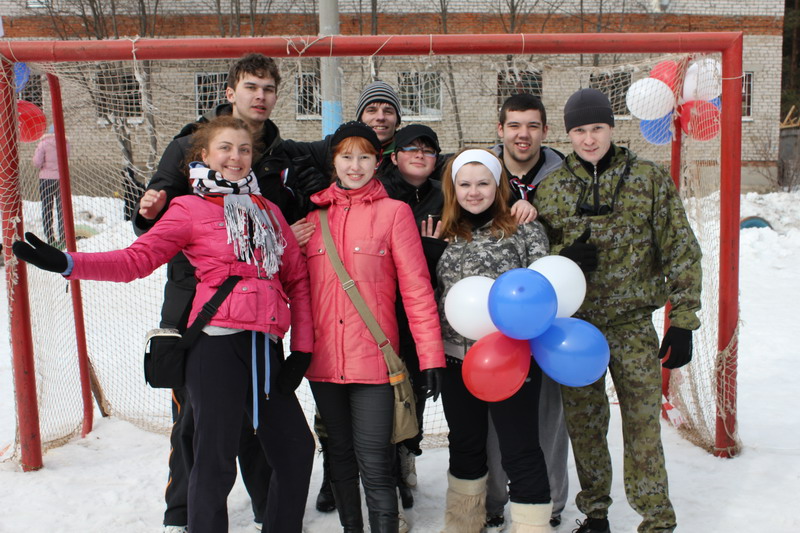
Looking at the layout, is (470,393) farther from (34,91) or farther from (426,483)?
(34,91)

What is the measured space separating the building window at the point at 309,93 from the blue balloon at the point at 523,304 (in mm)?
2420

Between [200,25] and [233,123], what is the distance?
13953 millimetres

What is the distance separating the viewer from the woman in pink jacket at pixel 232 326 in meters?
2.26

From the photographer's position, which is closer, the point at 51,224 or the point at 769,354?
the point at 51,224

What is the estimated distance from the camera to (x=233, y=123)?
2439mm

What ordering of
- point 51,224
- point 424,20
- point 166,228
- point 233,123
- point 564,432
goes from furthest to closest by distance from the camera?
1. point 424,20
2. point 51,224
3. point 564,432
4. point 233,123
5. point 166,228

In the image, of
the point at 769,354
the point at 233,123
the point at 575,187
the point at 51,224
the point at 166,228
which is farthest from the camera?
the point at 769,354

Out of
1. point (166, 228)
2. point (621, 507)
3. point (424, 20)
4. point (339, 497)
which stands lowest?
point (621, 507)

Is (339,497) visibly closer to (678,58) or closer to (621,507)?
(621,507)

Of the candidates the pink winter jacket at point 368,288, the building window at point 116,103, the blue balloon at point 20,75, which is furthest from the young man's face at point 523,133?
the blue balloon at point 20,75

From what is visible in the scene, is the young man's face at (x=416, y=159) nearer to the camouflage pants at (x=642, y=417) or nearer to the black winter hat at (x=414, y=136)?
the black winter hat at (x=414, y=136)

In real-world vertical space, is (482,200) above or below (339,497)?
above

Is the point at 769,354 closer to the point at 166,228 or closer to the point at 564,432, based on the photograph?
the point at 564,432

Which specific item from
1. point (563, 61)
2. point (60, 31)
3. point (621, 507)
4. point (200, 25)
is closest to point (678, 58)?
point (621, 507)
